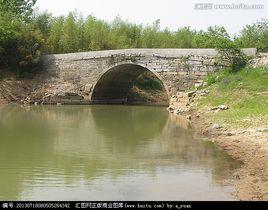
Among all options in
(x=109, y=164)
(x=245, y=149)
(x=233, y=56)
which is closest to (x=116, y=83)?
(x=233, y=56)

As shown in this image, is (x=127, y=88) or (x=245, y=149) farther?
(x=127, y=88)

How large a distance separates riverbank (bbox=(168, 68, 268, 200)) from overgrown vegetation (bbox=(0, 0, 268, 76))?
218 centimetres

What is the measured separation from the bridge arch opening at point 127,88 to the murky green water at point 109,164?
10960 mm

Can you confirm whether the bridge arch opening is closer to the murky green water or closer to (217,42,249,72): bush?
(217,42,249,72): bush

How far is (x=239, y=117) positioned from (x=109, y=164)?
19.3 ft

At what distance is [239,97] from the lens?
1780 centimetres

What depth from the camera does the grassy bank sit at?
45.4 feet

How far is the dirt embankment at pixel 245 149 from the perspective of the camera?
7.53m

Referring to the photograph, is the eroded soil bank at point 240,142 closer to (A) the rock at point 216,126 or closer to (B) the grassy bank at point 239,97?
(A) the rock at point 216,126

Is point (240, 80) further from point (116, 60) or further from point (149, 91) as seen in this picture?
point (149, 91)

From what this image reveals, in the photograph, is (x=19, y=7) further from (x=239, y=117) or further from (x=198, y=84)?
(x=239, y=117)

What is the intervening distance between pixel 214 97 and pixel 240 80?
1448mm

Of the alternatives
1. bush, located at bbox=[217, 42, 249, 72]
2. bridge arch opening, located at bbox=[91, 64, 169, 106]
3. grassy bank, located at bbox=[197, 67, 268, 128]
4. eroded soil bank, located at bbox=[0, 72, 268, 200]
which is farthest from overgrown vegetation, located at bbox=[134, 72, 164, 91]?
bush, located at bbox=[217, 42, 249, 72]

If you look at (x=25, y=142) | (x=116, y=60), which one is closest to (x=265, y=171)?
(x=25, y=142)
